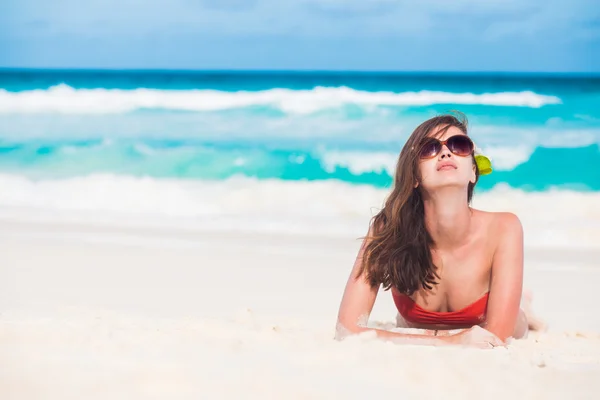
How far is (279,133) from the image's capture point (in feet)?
59.3

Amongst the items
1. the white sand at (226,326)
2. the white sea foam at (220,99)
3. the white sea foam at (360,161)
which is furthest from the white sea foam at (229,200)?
the white sea foam at (220,99)

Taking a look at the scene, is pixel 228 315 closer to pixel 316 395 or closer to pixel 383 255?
pixel 383 255

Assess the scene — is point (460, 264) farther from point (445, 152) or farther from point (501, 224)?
point (445, 152)

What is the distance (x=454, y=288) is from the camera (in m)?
3.66

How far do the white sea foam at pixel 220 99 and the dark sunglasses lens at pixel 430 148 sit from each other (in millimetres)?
17401

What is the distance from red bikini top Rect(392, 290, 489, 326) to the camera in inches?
142

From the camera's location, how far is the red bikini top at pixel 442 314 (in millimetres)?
3605

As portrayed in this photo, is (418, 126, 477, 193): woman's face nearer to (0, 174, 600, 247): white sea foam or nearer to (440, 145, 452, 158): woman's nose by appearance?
(440, 145, 452, 158): woman's nose

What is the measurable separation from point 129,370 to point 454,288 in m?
1.76

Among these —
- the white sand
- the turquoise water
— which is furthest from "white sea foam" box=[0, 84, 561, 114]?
the white sand

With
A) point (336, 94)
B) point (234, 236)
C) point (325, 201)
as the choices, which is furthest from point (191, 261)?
point (336, 94)

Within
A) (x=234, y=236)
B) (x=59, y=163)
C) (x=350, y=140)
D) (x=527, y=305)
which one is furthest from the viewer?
(x=350, y=140)

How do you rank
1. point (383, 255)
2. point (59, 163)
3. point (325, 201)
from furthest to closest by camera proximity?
1. point (59, 163)
2. point (325, 201)
3. point (383, 255)

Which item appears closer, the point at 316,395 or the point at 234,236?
the point at 316,395
